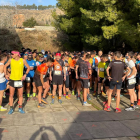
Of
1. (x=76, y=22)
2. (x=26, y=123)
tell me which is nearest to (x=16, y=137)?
(x=26, y=123)

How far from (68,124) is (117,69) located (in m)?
2.34

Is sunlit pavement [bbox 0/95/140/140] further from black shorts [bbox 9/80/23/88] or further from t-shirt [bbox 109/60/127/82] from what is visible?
t-shirt [bbox 109/60/127/82]

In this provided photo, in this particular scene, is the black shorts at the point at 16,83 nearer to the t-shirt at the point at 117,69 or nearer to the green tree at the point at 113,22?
the t-shirt at the point at 117,69

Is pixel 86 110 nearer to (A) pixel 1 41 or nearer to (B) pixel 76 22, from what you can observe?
(B) pixel 76 22

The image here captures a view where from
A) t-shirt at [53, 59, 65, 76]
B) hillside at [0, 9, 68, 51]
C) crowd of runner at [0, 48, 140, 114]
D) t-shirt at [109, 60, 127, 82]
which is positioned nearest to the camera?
crowd of runner at [0, 48, 140, 114]

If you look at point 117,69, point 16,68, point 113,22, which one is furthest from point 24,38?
point 117,69

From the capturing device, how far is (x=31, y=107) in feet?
22.2

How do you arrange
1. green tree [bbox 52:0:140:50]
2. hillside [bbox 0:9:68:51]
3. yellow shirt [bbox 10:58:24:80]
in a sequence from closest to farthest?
yellow shirt [bbox 10:58:24:80]
green tree [bbox 52:0:140:50]
hillside [bbox 0:9:68:51]

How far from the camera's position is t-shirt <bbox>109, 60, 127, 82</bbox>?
6.28 meters

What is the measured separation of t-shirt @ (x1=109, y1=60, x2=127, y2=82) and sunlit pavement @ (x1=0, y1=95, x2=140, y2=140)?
1123 mm

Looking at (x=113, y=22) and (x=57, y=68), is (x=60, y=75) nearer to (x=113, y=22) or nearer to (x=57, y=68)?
(x=57, y=68)

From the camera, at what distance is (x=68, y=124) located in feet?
17.4

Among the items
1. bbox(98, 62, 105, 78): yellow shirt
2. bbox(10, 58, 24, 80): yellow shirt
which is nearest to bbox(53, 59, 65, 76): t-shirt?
bbox(10, 58, 24, 80): yellow shirt

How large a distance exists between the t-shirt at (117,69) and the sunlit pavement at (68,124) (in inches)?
44.2
